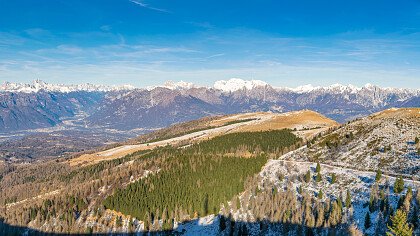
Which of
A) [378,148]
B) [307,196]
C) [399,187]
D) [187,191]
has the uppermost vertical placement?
[378,148]

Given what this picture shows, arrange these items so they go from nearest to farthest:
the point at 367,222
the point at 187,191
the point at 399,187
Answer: the point at 367,222
the point at 399,187
the point at 187,191

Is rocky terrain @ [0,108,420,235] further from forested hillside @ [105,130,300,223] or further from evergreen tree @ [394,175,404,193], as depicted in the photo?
forested hillside @ [105,130,300,223]

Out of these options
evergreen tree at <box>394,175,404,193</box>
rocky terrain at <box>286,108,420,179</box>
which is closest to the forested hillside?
rocky terrain at <box>286,108,420,179</box>

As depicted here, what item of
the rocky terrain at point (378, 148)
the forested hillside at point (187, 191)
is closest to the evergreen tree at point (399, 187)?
the rocky terrain at point (378, 148)

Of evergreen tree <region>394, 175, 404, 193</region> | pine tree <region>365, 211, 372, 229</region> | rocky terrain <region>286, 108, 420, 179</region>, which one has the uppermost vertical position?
rocky terrain <region>286, 108, 420, 179</region>

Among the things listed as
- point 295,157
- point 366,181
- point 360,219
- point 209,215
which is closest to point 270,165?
point 295,157

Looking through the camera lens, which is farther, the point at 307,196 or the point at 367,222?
the point at 307,196

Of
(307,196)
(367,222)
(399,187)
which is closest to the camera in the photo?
(367,222)

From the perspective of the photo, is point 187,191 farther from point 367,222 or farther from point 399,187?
point 399,187

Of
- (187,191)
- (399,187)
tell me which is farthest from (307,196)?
(187,191)

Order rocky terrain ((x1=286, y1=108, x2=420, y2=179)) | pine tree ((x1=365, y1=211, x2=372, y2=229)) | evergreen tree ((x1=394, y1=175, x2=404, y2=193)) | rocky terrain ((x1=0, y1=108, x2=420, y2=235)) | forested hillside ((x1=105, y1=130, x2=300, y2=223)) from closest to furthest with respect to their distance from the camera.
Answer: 1. pine tree ((x1=365, y1=211, x2=372, y2=229))
2. rocky terrain ((x1=0, y1=108, x2=420, y2=235))
3. evergreen tree ((x1=394, y1=175, x2=404, y2=193))
4. rocky terrain ((x1=286, y1=108, x2=420, y2=179))
5. forested hillside ((x1=105, y1=130, x2=300, y2=223))

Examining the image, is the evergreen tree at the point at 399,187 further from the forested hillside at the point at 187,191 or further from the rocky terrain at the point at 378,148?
the forested hillside at the point at 187,191

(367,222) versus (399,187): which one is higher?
(399,187)
